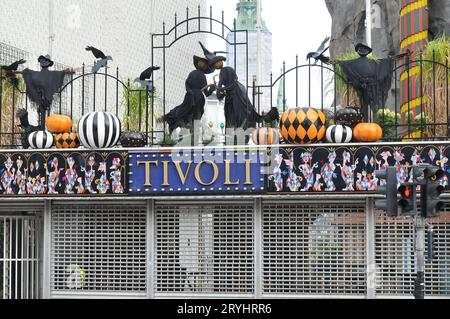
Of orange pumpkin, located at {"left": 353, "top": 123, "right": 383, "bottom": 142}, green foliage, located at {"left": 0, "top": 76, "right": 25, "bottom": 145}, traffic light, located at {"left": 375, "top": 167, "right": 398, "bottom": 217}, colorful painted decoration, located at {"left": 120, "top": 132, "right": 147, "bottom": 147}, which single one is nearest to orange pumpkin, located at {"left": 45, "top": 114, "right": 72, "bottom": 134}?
colorful painted decoration, located at {"left": 120, "top": 132, "right": 147, "bottom": 147}

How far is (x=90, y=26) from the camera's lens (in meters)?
30.9

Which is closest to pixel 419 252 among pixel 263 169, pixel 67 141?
pixel 263 169

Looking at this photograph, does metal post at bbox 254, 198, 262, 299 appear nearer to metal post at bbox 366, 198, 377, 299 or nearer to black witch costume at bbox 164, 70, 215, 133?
metal post at bbox 366, 198, 377, 299

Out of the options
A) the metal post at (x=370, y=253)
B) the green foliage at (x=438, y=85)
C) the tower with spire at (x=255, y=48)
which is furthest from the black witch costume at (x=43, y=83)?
the green foliage at (x=438, y=85)

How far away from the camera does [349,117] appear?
17969 millimetres

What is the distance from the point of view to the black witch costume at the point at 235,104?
18828 millimetres

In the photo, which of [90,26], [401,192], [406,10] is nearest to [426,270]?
[401,192]

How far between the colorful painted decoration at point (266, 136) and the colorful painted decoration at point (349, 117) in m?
1.24

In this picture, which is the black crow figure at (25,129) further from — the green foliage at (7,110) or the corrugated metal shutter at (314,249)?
the corrugated metal shutter at (314,249)

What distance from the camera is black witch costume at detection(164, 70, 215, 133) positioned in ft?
62.3

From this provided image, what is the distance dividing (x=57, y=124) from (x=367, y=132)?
628 centimetres

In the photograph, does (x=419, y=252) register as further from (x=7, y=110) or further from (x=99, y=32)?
(x=99, y=32)
